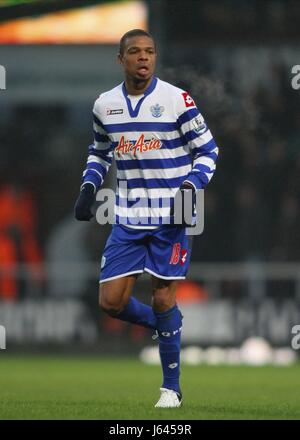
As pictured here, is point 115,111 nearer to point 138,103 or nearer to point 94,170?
point 138,103

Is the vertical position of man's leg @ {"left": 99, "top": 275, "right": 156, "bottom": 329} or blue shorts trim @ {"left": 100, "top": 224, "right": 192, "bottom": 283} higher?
blue shorts trim @ {"left": 100, "top": 224, "right": 192, "bottom": 283}

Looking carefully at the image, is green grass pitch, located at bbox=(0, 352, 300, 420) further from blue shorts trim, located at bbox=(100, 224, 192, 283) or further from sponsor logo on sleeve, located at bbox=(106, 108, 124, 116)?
sponsor logo on sleeve, located at bbox=(106, 108, 124, 116)

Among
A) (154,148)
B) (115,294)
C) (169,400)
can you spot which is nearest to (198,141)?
(154,148)

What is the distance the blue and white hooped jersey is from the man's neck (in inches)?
1.0

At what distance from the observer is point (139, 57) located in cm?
841

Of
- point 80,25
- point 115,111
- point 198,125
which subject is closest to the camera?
point 198,125

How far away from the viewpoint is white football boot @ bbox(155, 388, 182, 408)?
8375mm

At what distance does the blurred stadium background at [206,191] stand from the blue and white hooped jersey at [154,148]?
6.48m

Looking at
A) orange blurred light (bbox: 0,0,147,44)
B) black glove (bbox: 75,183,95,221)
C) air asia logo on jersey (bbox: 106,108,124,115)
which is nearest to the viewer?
air asia logo on jersey (bbox: 106,108,124,115)

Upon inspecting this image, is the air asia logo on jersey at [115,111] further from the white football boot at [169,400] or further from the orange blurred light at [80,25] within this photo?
the orange blurred light at [80,25]

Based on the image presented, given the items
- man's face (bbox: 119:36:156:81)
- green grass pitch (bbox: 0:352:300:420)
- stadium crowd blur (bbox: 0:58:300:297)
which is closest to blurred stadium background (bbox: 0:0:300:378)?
stadium crowd blur (bbox: 0:58:300:297)

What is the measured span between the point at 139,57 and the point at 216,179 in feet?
25.0

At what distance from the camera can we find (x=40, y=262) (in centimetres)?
1584
